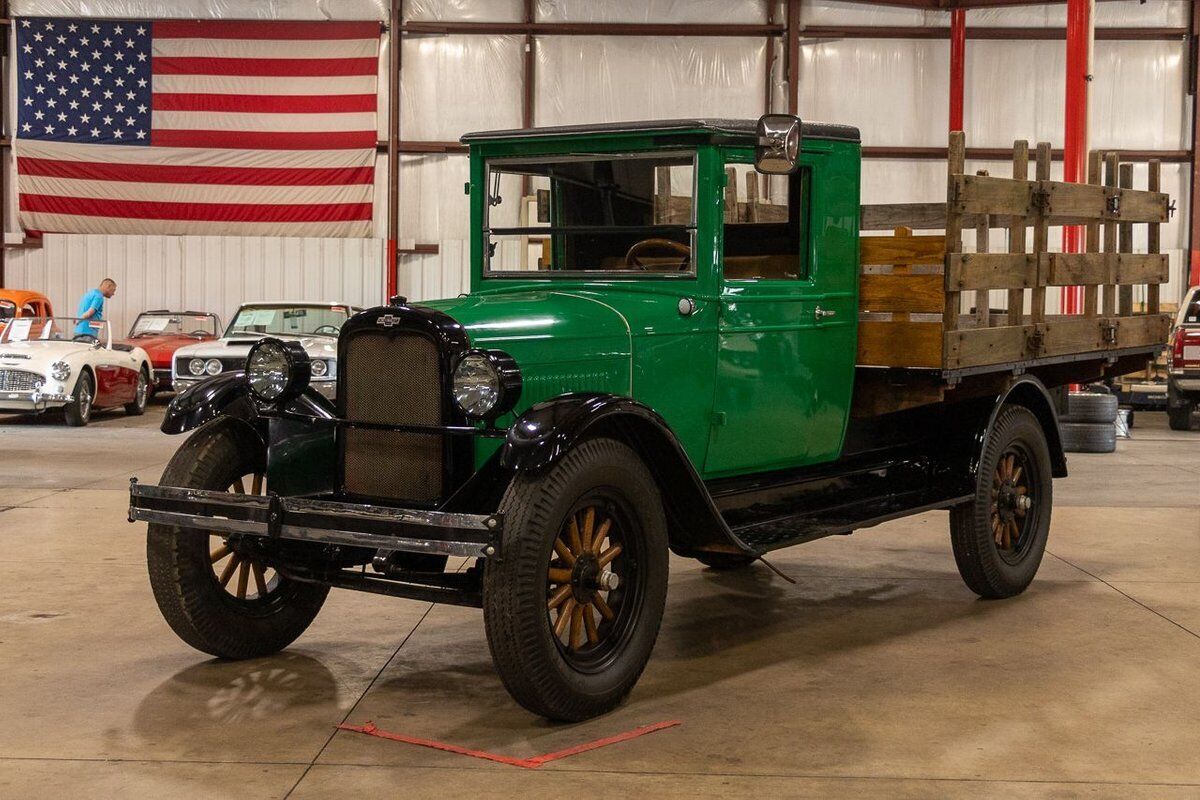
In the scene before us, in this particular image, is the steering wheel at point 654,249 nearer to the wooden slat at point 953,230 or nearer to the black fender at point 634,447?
the black fender at point 634,447

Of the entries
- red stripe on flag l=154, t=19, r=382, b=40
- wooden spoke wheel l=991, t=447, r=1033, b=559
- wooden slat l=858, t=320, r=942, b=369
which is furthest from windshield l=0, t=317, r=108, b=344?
wooden spoke wheel l=991, t=447, r=1033, b=559

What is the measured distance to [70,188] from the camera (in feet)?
62.0

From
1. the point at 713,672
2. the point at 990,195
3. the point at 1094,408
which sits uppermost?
the point at 990,195

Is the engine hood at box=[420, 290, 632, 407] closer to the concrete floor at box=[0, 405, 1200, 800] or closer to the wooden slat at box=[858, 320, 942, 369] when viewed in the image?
the concrete floor at box=[0, 405, 1200, 800]

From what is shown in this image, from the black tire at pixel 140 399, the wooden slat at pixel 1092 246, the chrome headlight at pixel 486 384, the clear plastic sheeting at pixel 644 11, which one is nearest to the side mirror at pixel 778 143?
the chrome headlight at pixel 486 384

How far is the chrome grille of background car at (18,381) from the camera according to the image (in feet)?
43.8

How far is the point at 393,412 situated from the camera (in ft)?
14.4

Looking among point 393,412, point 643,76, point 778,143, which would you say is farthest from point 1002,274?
point 643,76

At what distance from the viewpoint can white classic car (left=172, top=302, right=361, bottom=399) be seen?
14159mm

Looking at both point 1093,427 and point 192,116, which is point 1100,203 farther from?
point 192,116

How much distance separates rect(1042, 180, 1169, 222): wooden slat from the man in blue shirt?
11.3 meters

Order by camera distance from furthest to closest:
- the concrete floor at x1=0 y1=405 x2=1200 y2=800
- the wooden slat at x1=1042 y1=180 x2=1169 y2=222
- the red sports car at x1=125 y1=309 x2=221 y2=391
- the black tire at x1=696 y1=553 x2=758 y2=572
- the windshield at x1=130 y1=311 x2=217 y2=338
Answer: the windshield at x1=130 y1=311 x2=217 y2=338
the red sports car at x1=125 y1=309 x2=221 y2=391
the black tire at x1=696 y1=553 x2=758 y2=572
the wooden slat at x1=1042 y1=180 x2=1169 y2=222
the concrete floor at x1=0 y1=405 x2=1200 y2=800

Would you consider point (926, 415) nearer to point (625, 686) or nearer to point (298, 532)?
point (625, 686)

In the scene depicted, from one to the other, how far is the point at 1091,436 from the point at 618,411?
31.1 ft
